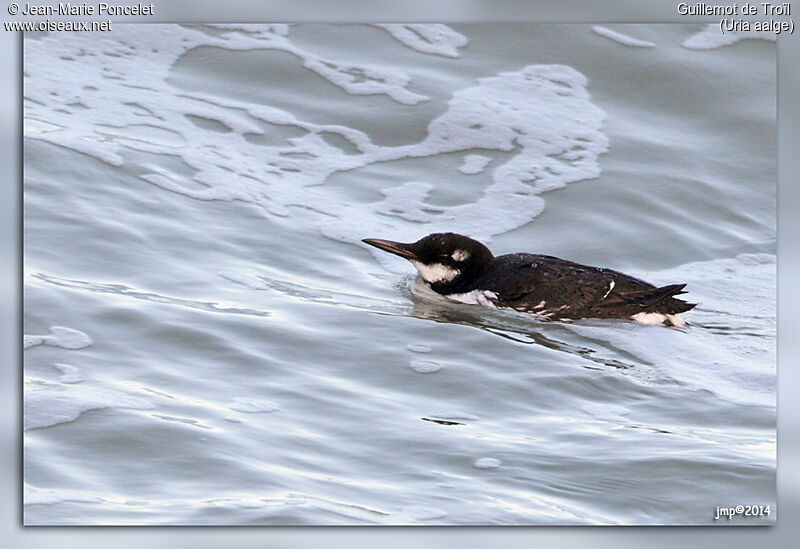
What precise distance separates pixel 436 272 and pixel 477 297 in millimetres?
262

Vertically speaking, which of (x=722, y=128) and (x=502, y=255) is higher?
(x=722, y=128)

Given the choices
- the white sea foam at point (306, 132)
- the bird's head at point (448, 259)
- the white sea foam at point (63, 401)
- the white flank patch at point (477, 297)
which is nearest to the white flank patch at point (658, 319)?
the white flank patch at point (477, 297)

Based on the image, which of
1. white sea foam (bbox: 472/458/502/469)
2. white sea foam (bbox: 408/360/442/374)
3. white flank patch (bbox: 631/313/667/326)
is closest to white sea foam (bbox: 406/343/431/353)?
white sea foam (bbox: 408/360/442/374)

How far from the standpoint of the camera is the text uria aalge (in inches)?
183

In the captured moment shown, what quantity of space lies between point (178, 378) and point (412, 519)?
130cm

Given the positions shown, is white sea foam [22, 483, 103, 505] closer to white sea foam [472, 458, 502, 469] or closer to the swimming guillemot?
white sea foam [472, 458, 502, 469]

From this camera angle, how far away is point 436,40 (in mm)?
8633

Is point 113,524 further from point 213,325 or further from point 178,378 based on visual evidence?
point 213,325

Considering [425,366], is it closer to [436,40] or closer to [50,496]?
[50,496]

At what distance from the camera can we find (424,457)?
4375 mm

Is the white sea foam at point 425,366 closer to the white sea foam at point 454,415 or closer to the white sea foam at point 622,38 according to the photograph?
the white sea foam at point 454,415

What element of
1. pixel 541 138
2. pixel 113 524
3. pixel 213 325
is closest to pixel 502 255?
pixel 541 138

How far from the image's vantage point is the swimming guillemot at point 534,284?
622cm

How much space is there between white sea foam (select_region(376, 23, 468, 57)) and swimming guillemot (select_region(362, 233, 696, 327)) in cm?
154
